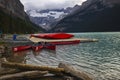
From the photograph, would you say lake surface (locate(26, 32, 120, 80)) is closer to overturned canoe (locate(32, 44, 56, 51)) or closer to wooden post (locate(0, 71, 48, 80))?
overturned canoe (locate(32, 44, 56, 51))

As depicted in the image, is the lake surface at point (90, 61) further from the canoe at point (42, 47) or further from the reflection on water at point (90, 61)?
the canoe at point (42, 47)

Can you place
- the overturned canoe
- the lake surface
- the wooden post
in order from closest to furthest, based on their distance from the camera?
the wooden post
the lake surface
the overturned canoe

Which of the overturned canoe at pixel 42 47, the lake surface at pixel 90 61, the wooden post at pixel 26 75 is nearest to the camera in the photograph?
the wooden post at pixel 26 75

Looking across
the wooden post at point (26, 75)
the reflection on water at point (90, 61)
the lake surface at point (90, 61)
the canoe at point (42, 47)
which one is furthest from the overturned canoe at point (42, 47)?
the wooden post at point (26, 75)

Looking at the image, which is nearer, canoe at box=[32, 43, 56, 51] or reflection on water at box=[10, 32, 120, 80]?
reflection on water at box=[10, 32, 120, 80]

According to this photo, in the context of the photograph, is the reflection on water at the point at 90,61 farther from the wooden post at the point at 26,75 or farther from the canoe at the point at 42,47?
the wooden post at the point at 26,75

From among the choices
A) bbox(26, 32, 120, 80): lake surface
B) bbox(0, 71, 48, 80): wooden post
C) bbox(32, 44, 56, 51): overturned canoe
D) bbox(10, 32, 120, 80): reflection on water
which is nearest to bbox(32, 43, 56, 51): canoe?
bbox(32, 44, 56, 51): overturned canoe

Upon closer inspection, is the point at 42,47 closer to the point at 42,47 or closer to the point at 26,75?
the point at 42,47

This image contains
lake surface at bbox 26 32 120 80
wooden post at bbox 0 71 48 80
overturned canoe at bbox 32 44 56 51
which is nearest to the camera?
wooden post at bbox 0 71 48 80

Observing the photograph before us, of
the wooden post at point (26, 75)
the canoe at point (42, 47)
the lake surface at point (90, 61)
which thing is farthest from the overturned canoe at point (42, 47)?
the wooden post at point (26, 75)

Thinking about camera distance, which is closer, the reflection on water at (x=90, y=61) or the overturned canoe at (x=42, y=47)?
the reflection on water at (x=90, y=61)

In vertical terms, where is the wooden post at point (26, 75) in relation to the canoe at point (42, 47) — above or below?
above

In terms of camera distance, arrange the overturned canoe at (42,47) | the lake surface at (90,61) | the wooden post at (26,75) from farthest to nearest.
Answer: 1. the overturned canoe at (42,47)
2. the lake surface at (90,61)
3. the wooden post at (26,75)

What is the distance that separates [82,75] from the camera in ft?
68.3
